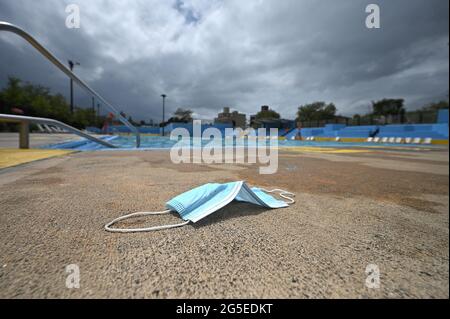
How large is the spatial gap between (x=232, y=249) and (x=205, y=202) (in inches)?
27.0

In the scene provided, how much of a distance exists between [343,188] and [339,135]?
2556 cm

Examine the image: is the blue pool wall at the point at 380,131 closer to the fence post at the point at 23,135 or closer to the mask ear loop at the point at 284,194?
the mask ear loop at the point at 284,194

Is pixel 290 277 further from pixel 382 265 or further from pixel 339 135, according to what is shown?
pixel 339 135

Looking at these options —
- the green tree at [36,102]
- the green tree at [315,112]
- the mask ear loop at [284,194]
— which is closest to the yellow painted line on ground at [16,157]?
the mask ear loop at [284,194]

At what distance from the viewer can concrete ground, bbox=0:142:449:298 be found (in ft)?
2.98

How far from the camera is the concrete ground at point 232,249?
0.91m

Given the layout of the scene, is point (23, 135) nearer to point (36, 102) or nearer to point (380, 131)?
point (380, 131)

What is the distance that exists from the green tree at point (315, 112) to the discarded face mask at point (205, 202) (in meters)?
49.6

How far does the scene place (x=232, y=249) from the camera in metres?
1.24

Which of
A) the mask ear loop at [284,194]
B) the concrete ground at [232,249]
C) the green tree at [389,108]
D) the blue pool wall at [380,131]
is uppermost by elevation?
the green tree at [389,108]
